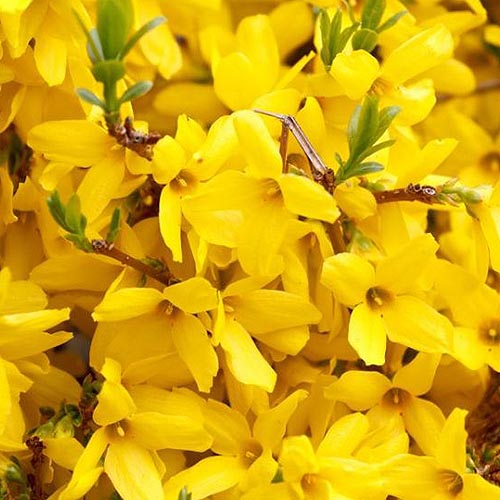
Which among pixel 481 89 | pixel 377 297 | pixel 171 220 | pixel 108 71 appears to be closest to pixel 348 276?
pixel 377 297

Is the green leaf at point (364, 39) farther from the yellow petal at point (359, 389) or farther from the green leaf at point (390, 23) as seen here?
the yellow petal at point (359, 389)

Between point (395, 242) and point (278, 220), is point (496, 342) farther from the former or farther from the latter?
point (278, 220)

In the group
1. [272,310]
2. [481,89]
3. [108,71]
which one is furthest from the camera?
[481,89]

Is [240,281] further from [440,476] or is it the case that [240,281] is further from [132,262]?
[440,476]

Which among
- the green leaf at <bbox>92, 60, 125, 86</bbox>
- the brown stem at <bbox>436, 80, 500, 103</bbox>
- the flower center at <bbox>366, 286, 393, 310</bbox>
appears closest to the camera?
the green leaf at <bbox>92, 60, 125, 86</bbox>

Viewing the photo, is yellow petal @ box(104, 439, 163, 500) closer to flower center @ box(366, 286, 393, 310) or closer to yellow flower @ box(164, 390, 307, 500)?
yellow flower @ box(164, 390, 307, 500)

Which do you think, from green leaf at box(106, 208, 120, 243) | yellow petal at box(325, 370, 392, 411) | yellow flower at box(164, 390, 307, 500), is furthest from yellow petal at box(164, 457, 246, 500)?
green leaf at box(106, 208, 120, 243)

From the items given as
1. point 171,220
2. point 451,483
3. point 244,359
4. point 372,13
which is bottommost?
point 451,483

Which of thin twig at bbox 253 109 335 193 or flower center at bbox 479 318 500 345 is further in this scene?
flower center at bbox 479 318 500 345
